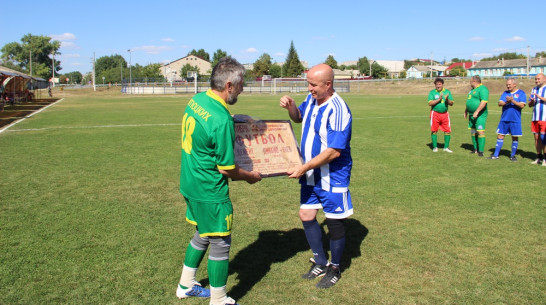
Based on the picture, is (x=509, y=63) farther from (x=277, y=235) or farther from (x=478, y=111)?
(x=277, y=235)

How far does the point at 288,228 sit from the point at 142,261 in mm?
2088

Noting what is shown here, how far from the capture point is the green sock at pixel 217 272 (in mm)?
3703

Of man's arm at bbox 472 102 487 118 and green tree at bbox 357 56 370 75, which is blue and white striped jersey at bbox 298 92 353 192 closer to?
man's arm at bbox 472 102 487 118

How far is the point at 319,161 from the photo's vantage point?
408 centimetres

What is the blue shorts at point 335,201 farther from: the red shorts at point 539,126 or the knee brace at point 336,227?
the red shorts at point 539,126

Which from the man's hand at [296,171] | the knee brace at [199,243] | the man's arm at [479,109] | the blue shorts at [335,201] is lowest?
the knee brace at [199,243]

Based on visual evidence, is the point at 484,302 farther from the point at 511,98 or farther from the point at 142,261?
the point at 511,98

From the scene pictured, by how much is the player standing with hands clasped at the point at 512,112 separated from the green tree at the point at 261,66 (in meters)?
108

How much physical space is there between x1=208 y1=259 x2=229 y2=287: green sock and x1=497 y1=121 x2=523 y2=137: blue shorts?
32.7ft

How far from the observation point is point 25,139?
1458cm

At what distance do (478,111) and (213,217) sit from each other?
1004 cm

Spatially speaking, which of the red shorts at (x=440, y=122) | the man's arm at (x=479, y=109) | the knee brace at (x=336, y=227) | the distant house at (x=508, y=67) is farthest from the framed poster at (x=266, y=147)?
the distant house at (x=508, y=67)

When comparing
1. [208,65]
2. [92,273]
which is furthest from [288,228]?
[208,65]

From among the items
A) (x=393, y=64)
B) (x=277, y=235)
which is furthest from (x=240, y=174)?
(x=393, y=64)
